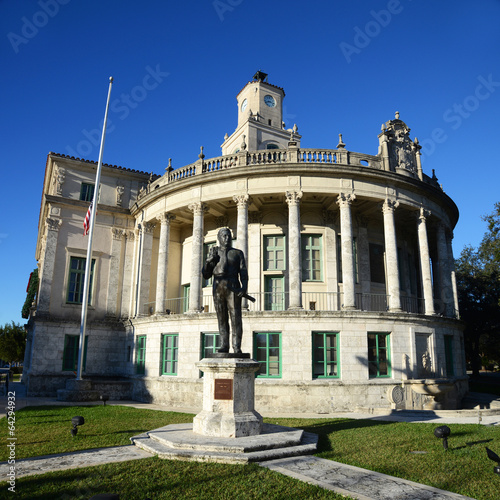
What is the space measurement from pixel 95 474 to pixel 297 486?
3.48 metres

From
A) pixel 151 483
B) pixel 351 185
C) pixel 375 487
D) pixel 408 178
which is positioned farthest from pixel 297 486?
pixel 408 178

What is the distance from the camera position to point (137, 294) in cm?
2581

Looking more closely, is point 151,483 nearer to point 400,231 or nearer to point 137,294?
point 137,294

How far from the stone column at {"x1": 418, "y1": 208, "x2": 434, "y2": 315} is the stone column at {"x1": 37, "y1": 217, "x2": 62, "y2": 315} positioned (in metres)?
21.5

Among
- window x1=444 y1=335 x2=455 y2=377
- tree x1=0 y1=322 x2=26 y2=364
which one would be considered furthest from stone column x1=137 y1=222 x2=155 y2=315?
tree x1=0 y1=322 x2=26 y2=364

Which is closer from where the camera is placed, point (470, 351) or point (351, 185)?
point (351, 185)

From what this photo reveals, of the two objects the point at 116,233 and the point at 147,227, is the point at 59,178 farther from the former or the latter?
the point at 147,227

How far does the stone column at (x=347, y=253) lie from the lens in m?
19.8

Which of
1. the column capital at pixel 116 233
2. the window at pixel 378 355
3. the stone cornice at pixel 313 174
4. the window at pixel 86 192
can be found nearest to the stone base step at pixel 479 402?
the window at pixel 378 355

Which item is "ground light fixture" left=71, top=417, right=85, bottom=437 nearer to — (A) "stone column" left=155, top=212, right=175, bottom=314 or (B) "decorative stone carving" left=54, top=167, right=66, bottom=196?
(A) "stone column" left=155, top=212, right=175, bottom=314

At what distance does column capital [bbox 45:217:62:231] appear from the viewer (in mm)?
25438

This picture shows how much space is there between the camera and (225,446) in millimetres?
8422

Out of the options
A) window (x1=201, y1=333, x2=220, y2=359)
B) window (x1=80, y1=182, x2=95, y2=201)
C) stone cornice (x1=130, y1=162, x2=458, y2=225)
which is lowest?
window (x1=201, y1=333, x2=220, y2=359)

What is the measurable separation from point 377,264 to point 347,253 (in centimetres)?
476
